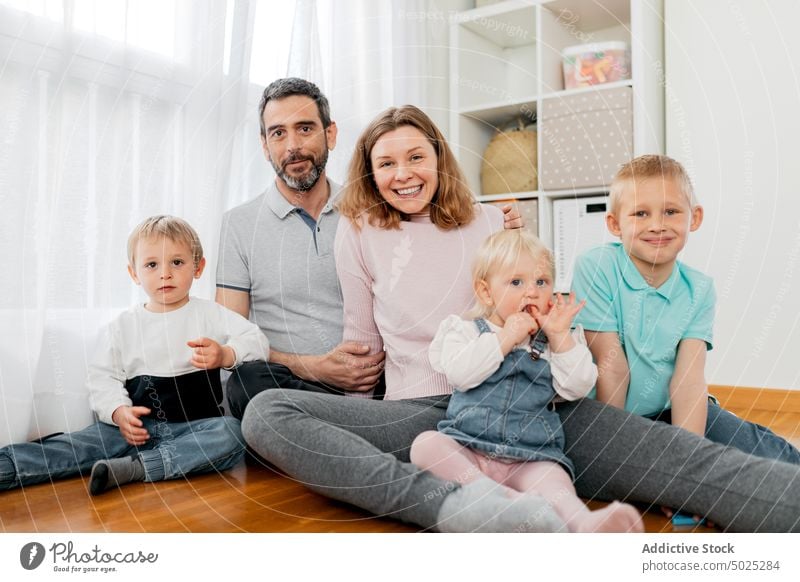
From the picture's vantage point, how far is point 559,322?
2.21 ft

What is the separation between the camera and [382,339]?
862mm

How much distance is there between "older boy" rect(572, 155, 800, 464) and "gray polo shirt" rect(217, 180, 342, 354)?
33 cm

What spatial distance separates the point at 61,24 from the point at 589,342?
696 mm

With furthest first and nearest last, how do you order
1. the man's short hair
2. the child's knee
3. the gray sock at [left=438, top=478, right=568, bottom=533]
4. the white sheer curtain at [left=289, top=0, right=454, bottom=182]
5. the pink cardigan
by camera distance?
the white sheer curtain at [left=289, top=0, right=454, bottom=182], the man's short hair, the pink cardigan, the child's knee, the gray sock at [left=438, top=478, right=568, bottom=533]

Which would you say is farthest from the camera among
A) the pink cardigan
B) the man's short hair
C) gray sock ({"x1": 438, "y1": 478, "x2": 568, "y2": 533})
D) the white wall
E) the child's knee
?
the white wall

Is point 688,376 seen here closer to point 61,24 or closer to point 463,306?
point 463,306

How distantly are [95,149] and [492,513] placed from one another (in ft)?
2.09

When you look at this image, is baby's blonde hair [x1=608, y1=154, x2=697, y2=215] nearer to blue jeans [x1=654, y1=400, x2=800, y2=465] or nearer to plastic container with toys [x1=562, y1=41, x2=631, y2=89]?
blue jeans [x1=654, y1=400, x2=800, y2=465]

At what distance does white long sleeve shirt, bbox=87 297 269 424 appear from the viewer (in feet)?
2.80

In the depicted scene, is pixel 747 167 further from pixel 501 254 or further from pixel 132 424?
pixel 132 424

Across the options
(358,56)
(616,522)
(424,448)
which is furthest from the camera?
(358,56)

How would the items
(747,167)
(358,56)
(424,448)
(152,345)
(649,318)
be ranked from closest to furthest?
(424,448)
(649,318)
(152,345)
(358,56)
(747,167)

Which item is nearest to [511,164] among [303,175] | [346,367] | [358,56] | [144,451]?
[358,56]

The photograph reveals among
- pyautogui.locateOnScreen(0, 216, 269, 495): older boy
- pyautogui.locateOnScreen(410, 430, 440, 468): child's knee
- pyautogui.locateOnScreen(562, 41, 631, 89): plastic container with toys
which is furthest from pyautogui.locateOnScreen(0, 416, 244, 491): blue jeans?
pyautogui.locateOnScreen(562, 41, 631, 89): plastic container with toys
